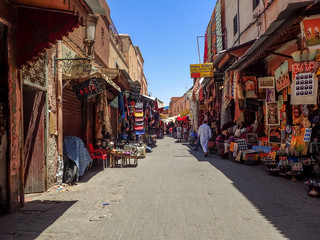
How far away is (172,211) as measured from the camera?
14.0ft

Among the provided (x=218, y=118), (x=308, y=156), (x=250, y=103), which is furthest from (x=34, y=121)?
(x=218, y=118)

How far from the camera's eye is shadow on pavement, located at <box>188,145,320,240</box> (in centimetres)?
350

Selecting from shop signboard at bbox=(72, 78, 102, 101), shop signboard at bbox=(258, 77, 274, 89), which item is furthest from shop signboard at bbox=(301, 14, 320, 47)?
shop signboard at bbox=(72, 78, 102, 101)

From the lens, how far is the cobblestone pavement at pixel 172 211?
3.42 metres

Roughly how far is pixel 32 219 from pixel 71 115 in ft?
14.6

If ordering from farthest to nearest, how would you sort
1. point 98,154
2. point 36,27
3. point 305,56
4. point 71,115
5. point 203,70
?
point 203,70 → point 98,154 → point 71,115 → point 305,56 → point 36,27

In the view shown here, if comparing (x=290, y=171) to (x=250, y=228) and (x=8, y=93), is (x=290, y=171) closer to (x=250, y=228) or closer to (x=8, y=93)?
(x=250, y=228)

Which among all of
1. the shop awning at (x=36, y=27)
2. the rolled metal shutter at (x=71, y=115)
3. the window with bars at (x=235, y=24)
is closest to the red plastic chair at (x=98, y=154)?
the rolled metal shutter at (x=71, y=115)

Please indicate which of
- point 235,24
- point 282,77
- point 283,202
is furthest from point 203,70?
point 283,202

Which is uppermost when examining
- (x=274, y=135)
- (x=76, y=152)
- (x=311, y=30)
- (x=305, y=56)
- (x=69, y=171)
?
(x=311, y=30)

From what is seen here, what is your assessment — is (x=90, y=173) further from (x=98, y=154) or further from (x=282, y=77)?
(x=282, y=77)

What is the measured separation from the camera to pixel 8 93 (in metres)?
4.21

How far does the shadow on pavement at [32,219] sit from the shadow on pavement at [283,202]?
123 inches

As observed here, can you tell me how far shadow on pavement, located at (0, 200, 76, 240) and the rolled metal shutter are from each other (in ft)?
10.0
